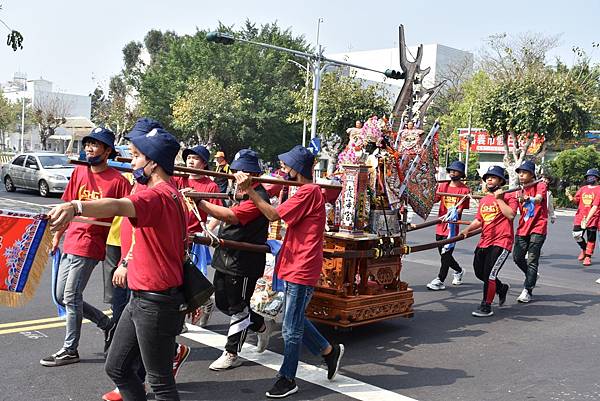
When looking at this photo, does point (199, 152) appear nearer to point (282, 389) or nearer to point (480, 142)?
point (282, 389)

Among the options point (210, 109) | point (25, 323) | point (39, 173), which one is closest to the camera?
point (25, 323)

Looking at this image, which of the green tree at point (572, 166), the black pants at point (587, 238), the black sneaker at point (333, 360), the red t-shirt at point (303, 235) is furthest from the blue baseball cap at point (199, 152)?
the green tree at point (572, 166)

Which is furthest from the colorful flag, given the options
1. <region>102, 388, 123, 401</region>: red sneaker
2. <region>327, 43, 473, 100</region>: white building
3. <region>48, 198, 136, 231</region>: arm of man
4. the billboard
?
<region>327, 43, 473, 100</region>: white building

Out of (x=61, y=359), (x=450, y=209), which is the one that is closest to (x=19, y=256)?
(x=61, y=359)

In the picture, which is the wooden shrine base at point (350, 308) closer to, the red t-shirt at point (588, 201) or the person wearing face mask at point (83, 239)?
the person wearing face mask at point (83, 239)

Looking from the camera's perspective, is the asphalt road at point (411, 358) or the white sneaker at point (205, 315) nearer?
the asphalt road at point (411, 358)

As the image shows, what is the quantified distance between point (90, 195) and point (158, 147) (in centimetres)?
199

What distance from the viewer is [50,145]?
7938 cm

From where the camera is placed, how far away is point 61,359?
5.48 m

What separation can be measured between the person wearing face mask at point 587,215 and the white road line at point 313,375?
28.9ft

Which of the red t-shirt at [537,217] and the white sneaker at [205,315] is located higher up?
the red t-shirt at [537,217]

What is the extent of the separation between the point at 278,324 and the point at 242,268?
1.70 metres

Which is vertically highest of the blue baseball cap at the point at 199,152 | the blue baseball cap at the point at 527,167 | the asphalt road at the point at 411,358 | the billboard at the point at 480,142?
the billboard at the point at 480,142

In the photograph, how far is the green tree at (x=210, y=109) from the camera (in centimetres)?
3912
